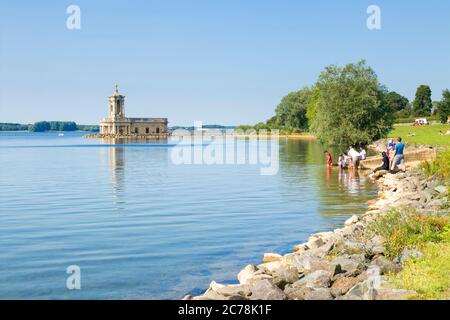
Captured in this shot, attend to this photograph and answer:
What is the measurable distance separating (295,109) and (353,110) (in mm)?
98588

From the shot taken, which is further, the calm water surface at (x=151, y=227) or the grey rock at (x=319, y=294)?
the calm water surface at (x=151, y=227)

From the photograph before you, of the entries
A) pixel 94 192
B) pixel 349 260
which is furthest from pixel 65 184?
pixel 349 260

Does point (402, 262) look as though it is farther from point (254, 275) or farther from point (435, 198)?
point (435, 198)

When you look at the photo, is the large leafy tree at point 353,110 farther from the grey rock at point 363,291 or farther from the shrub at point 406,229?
the grey rock at point 363,291

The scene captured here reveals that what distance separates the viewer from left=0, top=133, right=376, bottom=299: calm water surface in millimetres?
13727

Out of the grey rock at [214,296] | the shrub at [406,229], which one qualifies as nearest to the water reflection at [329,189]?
the shrub at [406,229]

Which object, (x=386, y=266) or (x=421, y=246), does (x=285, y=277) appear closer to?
(x=386, y=266)

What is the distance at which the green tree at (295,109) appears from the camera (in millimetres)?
153000

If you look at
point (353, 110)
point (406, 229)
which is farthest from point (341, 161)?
point (406, 229)

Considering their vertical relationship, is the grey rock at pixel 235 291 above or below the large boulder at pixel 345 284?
below

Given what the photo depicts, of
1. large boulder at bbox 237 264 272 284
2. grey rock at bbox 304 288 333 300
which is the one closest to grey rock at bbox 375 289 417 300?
grey rock at bbox 304 288 333 300

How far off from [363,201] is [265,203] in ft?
15.4

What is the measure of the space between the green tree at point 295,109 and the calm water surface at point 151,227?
11568 centimetres

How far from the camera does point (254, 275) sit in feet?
41.5
